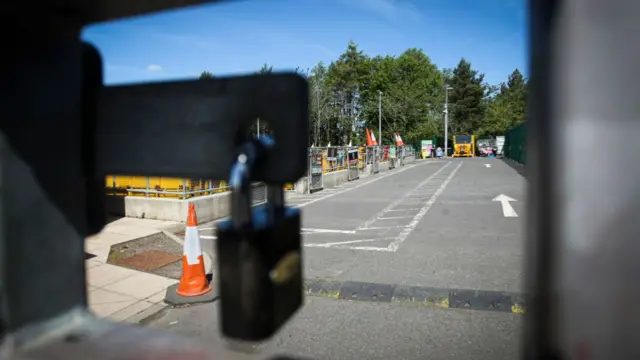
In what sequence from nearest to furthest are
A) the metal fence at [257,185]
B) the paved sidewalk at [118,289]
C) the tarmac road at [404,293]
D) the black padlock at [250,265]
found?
the black padlock at [250,265], the tarmac road at [404,293], the paved sidewalk at [118,289], the metal fence at [257,185]

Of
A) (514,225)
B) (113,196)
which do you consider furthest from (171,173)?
(113,196)

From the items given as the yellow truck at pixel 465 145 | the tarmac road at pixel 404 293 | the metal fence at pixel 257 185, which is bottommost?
the tarmac road at pixel 404 293

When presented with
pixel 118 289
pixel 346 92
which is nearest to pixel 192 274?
pixel 118 289

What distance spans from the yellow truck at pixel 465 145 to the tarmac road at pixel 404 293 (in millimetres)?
44146

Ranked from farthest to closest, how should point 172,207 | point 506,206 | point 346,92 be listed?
point 346,92, point 506,206, point 172,207

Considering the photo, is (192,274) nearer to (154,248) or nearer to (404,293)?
(404,293)

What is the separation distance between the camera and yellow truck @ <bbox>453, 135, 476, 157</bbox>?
5134cm

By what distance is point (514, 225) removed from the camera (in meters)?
8.67

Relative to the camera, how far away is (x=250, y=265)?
68 cm

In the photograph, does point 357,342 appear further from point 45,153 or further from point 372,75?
point 372,75

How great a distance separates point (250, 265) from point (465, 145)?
5425 cm

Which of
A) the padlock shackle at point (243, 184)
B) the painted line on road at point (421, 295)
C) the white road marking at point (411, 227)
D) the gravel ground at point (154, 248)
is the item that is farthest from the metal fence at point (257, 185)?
the white road marking at point (411, 227)

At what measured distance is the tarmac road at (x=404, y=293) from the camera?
3.37m

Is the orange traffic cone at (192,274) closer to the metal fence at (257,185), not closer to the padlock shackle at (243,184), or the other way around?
the metal fence at (257,185)
